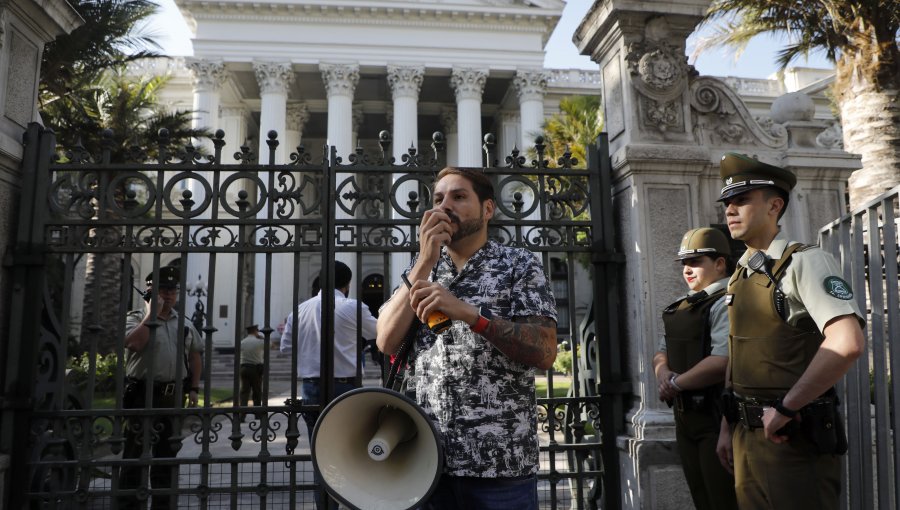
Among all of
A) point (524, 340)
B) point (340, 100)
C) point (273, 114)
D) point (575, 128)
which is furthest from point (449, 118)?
point (524, 340)

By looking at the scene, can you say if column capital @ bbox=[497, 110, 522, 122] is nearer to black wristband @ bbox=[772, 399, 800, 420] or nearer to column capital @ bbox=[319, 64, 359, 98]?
column capital @ bbox=[319, 64, 359, 98]

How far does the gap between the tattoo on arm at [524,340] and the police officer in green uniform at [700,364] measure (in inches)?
51.1

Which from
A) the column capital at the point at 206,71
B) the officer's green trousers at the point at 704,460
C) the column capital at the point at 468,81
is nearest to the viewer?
the officer's green trousers at the point at 704,460

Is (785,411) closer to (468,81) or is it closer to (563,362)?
(563,362)

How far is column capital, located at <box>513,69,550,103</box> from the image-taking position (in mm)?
30953

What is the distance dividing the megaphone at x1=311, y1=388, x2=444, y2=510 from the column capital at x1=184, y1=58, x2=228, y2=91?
1176 inches

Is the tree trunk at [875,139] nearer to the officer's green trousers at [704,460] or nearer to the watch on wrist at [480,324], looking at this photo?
the officer's green trousers at [704,460]

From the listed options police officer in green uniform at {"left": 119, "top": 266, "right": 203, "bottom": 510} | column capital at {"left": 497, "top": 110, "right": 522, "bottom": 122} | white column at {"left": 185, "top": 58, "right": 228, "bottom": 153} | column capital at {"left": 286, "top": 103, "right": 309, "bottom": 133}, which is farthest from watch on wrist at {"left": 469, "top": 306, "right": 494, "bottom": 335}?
column capital at {"left": 497, "top": 110, "right": 522, "bottom": 122}

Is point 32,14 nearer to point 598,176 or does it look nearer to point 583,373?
point 598,176

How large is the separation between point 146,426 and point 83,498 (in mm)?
580

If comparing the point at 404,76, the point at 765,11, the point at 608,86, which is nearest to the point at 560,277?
the point at 404,76

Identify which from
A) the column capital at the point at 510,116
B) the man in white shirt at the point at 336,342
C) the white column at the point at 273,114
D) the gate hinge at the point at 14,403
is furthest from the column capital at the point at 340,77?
the gate hinge at the point at 14,403

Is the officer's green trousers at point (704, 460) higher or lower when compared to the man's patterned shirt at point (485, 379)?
lower

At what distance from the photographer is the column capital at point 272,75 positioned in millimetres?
29311
